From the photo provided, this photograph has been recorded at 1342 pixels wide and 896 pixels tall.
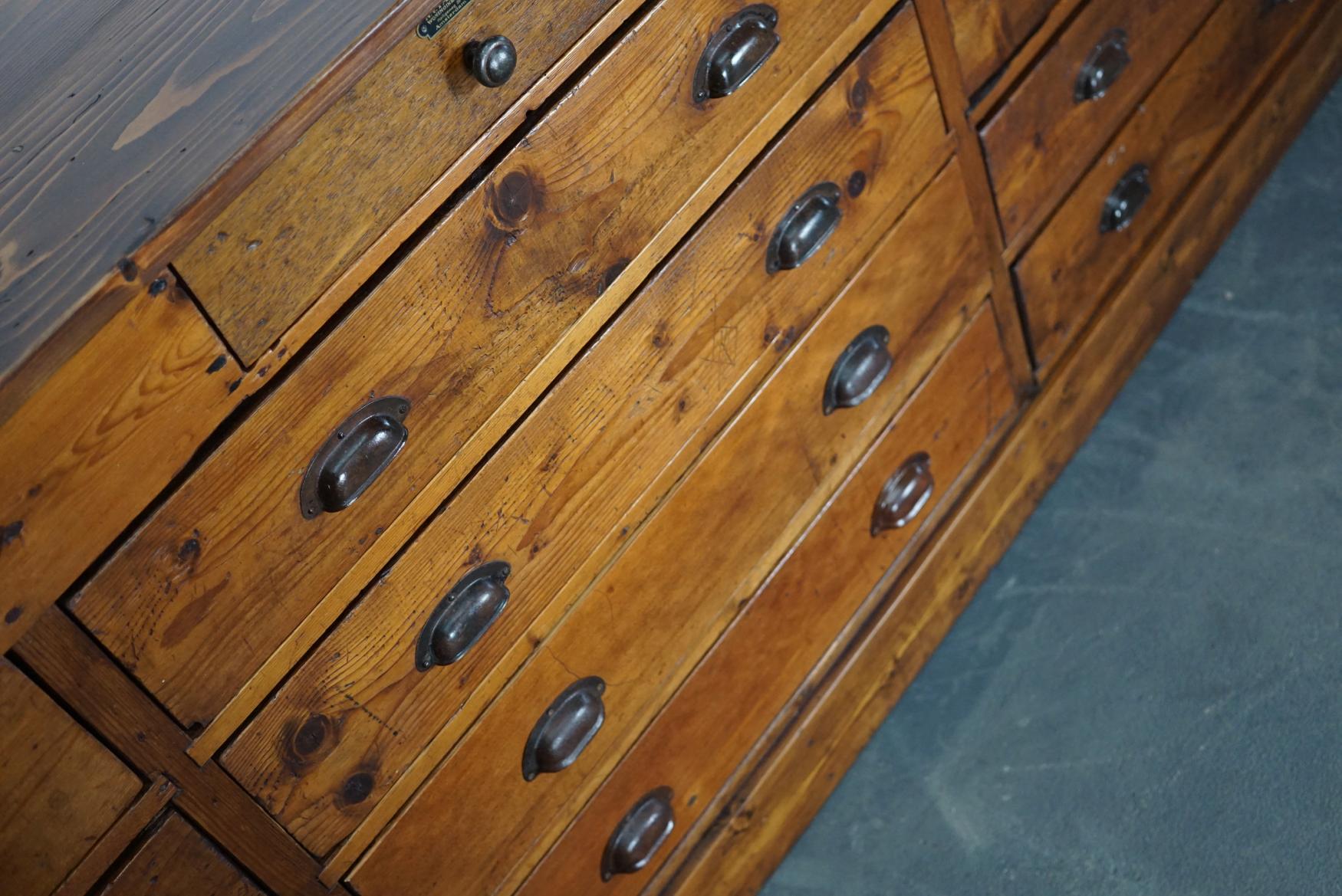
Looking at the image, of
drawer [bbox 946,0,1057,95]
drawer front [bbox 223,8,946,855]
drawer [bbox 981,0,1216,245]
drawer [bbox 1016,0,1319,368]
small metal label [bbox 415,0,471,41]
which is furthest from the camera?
drawer [bbox 1016,0,1319,368]

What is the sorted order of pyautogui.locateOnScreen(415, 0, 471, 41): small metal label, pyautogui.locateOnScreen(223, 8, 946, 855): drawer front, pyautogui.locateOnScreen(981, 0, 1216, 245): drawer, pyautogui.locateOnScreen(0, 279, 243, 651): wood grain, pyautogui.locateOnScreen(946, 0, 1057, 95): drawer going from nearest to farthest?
1. pyautogui.locateOnScreen(0, 279, 243, 651): wood grain
2. pyautogui.locateOnScreen(415, 0, 471, 41): small metal label
3. pyautogui.locateOnScreen(223, 8, 946, 855): drawer front
4. pyautogui.locateOnScreen(946, 0, 1057, 95): drawer
5. pyautogui.locateOnScreen(981, 0, 1216, 245): drawer

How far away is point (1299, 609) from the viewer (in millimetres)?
1508

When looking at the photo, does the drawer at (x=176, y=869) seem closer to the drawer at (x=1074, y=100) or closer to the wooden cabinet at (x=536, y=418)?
the wooden cabinet at (x=536, y=418)

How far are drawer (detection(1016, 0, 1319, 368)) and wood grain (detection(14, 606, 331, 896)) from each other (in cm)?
97

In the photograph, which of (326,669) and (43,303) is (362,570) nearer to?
(326,669)

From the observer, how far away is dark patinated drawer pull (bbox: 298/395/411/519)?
904 mm

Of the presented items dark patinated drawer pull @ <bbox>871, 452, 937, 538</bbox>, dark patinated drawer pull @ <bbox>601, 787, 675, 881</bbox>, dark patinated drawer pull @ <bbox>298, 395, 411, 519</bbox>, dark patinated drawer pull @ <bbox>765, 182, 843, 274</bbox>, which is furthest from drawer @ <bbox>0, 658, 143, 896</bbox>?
dark patinated drawer pull @ <bbox>871, 452, 937, 538</bbox>

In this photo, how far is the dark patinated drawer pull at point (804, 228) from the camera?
118cm

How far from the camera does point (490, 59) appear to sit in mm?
867

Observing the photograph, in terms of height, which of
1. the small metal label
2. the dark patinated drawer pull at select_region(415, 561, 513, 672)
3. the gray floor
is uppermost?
the small metal label

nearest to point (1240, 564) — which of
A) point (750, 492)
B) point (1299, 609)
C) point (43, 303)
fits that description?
point (1299, 609)

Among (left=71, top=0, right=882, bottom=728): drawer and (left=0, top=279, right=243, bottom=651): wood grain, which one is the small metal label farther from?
(left=0, top=279, right=243, bottom=651): wood grain

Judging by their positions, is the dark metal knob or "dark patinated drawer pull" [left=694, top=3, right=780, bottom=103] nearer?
the dark metal knob

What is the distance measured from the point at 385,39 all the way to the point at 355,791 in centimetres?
56
